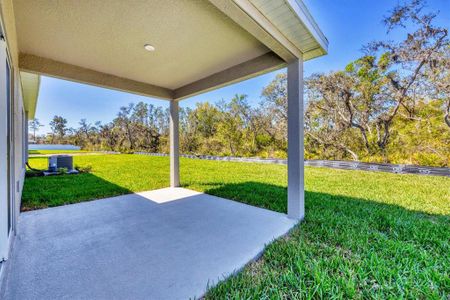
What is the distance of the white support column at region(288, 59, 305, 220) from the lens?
10.3ft

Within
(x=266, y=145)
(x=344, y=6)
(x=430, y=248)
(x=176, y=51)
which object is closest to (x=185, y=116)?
(x=266, y=145)

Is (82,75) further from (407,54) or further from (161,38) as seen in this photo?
(407,54)

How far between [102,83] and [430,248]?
5.65m

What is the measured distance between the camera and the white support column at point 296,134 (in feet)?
10.3

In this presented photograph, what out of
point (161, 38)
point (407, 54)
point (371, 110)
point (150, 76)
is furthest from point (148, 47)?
point (371, 110)

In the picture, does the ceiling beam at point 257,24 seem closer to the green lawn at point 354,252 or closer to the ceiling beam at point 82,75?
the green lawn at point 354,252

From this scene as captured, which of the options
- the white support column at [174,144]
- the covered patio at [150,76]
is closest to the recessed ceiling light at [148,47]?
the covered patio at [150,76]

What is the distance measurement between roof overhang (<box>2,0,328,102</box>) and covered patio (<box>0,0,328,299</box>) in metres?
0.01

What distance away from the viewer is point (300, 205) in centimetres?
321

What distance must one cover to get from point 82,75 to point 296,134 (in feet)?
13.0

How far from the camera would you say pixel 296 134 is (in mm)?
3160

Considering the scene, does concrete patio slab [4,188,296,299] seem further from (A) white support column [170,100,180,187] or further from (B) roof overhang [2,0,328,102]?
(B) roof overhang [2,0,328,102]

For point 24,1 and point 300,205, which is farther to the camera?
point 300,205

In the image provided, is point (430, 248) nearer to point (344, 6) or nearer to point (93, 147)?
point (344, 6)
